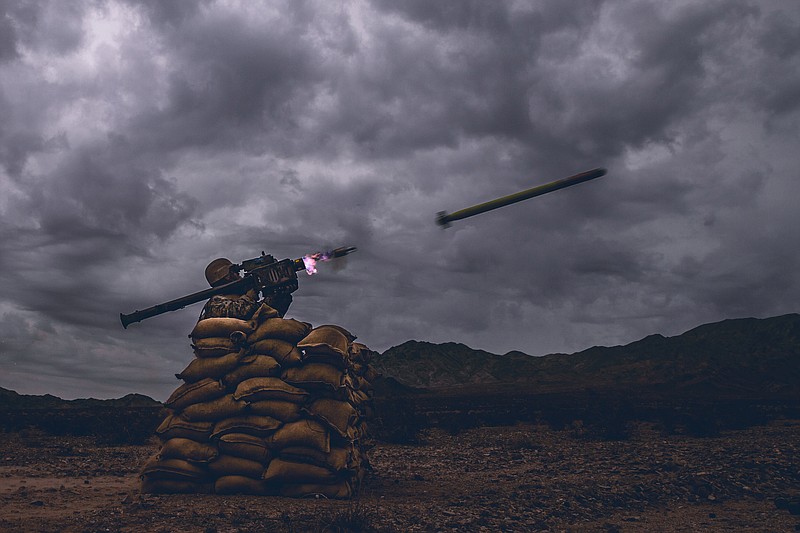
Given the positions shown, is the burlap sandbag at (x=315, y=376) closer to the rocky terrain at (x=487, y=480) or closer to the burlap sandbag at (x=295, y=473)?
the burlap sandbag at (x=295, y=473)

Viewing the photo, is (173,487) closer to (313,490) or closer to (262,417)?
(262,417)

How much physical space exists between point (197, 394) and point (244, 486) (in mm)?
1894

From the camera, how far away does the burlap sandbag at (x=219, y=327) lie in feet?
35.6

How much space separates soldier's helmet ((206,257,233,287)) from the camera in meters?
12.8

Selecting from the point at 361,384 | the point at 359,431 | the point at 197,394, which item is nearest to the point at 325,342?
the point at 361,384

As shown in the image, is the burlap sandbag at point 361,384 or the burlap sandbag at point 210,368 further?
the burlap sandbag at point 361,384

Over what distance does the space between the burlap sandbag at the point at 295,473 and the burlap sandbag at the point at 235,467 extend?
0.65 feet

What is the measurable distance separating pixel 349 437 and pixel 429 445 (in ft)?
23.8

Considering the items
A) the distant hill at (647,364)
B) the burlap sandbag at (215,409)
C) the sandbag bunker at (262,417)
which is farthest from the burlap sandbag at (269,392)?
the distant hill at (647,364)

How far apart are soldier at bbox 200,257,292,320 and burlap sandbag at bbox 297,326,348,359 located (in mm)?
1645

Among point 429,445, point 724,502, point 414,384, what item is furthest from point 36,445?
point 414,384

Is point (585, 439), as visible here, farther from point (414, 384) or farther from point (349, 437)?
point (414, 384)

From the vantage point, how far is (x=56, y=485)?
11188 mm

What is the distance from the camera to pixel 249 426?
9891 mm
